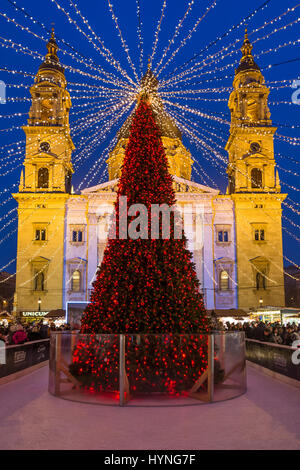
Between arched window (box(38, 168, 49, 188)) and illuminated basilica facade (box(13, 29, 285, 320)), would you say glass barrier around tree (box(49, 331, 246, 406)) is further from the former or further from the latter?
arched window (box(38, 168, 49, 188))

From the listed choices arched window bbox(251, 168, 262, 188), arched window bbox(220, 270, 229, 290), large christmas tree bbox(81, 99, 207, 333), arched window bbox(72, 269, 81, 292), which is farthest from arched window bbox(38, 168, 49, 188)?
large christmas tree bbox(81, 99, 207, 333)

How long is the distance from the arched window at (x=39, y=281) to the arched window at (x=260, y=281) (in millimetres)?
19334

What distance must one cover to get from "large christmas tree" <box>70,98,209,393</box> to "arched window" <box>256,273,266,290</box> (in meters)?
31.3

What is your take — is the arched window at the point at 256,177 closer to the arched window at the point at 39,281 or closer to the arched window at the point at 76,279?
the arched window at the point at 76,279

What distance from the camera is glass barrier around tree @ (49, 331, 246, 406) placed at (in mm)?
8703

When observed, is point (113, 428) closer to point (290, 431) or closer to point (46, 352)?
point (290, 431)

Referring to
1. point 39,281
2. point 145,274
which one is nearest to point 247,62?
point 39,281

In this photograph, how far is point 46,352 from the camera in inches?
704

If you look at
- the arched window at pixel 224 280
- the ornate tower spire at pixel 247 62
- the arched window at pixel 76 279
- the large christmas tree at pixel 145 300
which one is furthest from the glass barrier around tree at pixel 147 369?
the ornate tower spire at pixel 247 62

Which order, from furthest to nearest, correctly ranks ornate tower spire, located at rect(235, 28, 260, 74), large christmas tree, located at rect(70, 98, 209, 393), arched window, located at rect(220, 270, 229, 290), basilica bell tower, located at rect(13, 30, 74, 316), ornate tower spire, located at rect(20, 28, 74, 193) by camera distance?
ornate tower spire, located at rect(235, 28, 260, 74) < ornate tower spire, located at rect(20, 28, 74, 193) < arched window, located at rect(220, 270, 229, 290) < basilica bell tower, located at rect(13, 30, 74, 316) < large christmas tree, located at rect(70, 98, 209, 393)

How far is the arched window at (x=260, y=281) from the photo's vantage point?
40.1 meters
